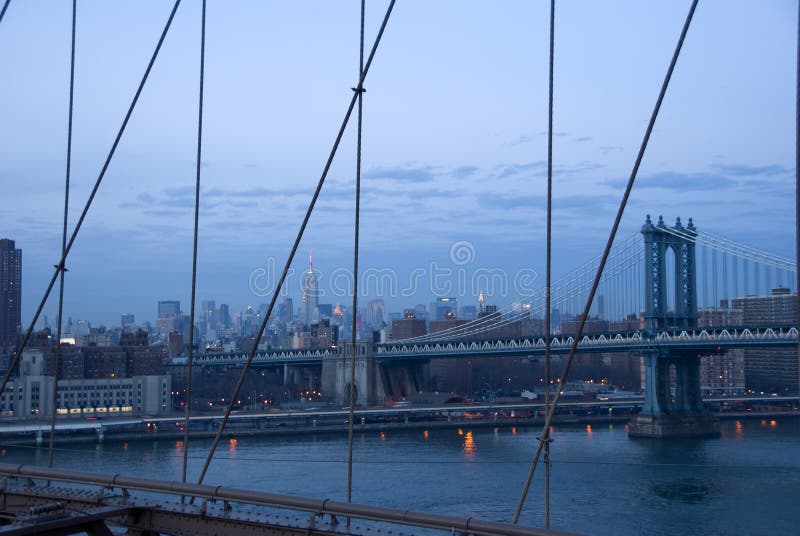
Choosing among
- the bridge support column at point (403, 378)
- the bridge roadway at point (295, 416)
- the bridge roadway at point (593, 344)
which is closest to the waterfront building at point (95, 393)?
the bridge roadway at point (295, 416)

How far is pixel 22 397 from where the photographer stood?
16.9m

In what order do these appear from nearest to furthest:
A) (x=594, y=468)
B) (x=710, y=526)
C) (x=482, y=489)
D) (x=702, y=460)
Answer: (x=710, y=526) → (x=482, y=489) → (x=594, y=468) → (x=702, y=460)

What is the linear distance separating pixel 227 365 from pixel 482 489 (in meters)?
16.3

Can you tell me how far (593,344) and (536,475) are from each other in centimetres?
655

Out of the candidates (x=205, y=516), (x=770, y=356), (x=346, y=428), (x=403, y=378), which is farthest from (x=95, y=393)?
(x=205, y=516)

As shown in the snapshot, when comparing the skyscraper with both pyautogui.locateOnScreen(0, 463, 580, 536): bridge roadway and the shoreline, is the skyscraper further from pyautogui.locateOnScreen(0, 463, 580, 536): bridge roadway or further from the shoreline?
pyautogui.locateOnScreen(0, 463, 580, 536): bridge roadway

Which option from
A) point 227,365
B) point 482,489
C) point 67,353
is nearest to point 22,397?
point 67,353

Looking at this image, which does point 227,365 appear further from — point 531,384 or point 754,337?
point 754,337

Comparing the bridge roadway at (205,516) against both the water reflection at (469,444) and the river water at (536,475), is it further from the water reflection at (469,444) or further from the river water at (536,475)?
the water reflection at (469,444)

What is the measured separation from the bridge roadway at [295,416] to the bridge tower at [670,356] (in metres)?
1.63

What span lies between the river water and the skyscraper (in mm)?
14118

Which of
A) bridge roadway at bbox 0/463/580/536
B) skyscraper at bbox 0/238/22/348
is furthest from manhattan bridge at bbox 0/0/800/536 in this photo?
skyscraper at bbox 0/238/22/348

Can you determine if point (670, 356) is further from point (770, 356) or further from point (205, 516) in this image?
point (205, 516)

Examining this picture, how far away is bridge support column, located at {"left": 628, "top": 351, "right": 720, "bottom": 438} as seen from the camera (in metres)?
15.4
